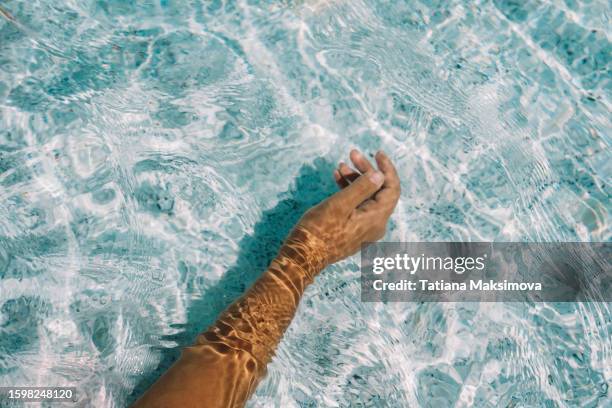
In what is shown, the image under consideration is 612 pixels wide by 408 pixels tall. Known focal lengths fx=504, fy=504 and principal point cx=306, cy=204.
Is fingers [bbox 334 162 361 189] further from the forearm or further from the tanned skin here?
the forearm

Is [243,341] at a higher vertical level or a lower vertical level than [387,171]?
lower

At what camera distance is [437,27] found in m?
3.61

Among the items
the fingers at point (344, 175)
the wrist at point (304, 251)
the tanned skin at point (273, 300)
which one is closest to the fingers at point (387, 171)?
the tanned skin at point (273, 300)

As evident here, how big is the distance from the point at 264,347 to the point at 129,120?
1720 mm

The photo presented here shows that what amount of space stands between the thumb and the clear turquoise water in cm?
39

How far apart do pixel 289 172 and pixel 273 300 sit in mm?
937

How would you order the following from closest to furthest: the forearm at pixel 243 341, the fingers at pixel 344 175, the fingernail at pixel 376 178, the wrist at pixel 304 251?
the forearm at pixel 243 341 < the wrist at pixel 304 251 < the fingernail at pixel 376 178 < the fingers at pixel 344 175

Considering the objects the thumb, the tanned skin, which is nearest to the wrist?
the tanned skin

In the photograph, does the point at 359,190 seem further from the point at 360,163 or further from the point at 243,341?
the point at 243,341

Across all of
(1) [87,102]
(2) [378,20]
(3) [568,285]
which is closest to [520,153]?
(3) [568,285]

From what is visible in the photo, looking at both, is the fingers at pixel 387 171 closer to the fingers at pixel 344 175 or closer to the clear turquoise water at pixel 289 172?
the fingers at pixel 344 175

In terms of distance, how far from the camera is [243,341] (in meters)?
2.49

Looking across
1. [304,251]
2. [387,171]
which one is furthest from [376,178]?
[304,251]

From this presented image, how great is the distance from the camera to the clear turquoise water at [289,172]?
2828 mm
